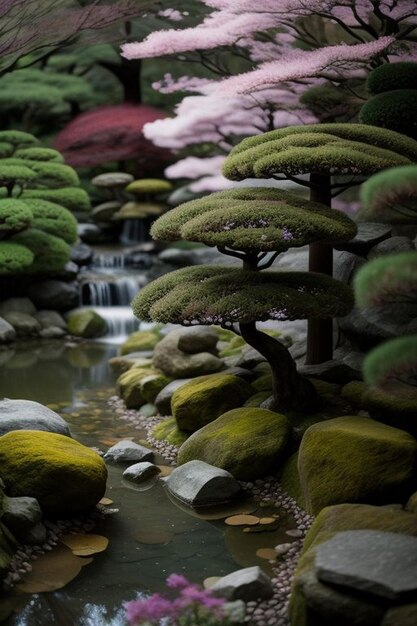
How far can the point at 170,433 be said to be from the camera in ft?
21.7

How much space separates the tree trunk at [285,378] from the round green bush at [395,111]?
92.2 inches

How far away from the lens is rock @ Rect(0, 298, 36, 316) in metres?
12.2

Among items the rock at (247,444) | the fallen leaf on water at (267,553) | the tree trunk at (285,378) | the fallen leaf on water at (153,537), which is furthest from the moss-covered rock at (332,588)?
the tree trunk at (285,378)

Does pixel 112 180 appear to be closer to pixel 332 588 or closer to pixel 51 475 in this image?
pixel 51 475

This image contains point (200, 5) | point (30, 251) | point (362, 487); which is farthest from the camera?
point (200, 5)

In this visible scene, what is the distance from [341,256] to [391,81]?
1.68 meters

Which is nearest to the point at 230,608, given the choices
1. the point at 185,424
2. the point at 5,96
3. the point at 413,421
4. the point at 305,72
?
the point at 413,421

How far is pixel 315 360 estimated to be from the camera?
6.88 m

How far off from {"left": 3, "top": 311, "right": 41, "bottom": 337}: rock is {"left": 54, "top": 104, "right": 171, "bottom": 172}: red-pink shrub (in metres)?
4.69

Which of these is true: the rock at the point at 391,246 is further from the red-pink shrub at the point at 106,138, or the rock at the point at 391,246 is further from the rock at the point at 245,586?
the red-pink shrub at the point at 106,138

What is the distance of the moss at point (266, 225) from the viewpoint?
205 inches

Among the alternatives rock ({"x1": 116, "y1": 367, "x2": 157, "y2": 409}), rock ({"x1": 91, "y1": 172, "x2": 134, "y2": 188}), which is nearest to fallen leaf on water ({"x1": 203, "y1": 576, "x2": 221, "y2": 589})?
rock ({"x1": 116, "y1": 367, "x2": 157, "y2": 409})

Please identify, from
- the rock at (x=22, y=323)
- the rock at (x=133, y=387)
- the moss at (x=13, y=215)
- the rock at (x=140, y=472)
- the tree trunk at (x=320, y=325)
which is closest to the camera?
the rock at (x=140, y=472)

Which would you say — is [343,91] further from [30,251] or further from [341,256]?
[30,251]
